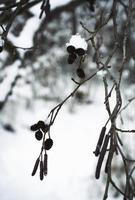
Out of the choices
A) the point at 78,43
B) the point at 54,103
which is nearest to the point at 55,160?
the point at 54,103

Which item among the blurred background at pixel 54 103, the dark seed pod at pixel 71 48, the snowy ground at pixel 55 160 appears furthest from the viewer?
the snowy ground at pixel 55 160

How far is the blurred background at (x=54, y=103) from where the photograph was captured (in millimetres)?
3494

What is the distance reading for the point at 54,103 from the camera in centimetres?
838

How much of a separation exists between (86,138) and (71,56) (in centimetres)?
517

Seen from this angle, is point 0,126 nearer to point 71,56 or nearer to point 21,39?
point 21,39

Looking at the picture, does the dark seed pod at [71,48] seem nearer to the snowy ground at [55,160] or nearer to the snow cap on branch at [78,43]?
the snow cap on branch at [78,43]

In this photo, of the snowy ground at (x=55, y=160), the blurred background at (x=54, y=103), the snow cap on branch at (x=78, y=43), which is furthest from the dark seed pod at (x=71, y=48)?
the snowy ground at (x=55, y=160)

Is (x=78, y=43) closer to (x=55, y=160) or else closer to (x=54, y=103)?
(x=55, y=160)

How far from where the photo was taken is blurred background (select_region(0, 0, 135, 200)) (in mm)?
3494

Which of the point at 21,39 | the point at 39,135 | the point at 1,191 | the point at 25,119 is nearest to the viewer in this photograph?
the point at 39,135

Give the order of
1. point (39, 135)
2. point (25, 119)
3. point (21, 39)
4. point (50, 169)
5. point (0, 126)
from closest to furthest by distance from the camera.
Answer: point (39, 135)
point (21, 39)
point (50, 169)
point (0, 126)
point (25, 119)

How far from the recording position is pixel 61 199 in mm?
4242

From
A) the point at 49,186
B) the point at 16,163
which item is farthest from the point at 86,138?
the point at 49,186

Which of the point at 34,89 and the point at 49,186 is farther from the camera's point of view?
the point at 34,89
